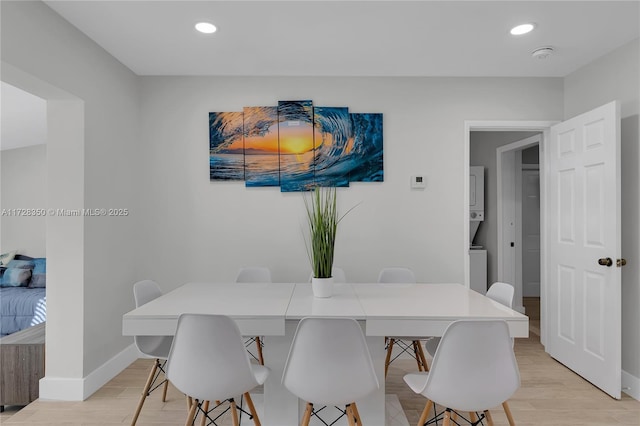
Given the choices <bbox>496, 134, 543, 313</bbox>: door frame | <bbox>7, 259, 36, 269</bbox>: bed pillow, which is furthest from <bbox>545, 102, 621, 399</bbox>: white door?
<bbox>7, 259, 36, 269</bbox>: bed pillow

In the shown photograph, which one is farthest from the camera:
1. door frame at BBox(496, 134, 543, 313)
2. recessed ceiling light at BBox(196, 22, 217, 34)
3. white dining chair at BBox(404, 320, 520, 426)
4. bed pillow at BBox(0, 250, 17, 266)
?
bed pillow at BBox(0, 250, 17, 266)

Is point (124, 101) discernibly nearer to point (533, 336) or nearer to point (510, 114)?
point (510, 114)

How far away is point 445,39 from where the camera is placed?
9.40 feet

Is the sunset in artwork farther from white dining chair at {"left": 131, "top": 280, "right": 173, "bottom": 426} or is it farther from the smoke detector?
the smoke detector

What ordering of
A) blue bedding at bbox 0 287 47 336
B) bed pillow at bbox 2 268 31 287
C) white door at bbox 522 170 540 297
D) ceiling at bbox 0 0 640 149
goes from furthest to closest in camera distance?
white door at bbox 522 170 540 297, bed pillow at bbox 2 268 31 287, blue bedding at bbox 0 287 47 336, ceiling at bbox 0 0 640 149

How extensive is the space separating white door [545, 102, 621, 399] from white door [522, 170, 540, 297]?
2.88m

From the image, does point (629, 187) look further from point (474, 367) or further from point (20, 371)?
point (20, 371)

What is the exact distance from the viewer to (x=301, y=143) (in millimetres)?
3627

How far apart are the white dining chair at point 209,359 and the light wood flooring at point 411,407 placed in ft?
3.03

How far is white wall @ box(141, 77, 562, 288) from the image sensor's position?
12.0 ft

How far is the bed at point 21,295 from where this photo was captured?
4.30 metres

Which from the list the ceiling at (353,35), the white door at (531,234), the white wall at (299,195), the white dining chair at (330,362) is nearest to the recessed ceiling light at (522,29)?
the ceiling at (353,35)

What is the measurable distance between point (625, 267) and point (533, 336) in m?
1.55

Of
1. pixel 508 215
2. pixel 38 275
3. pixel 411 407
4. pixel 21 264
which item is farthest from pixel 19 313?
pixel 508 215
